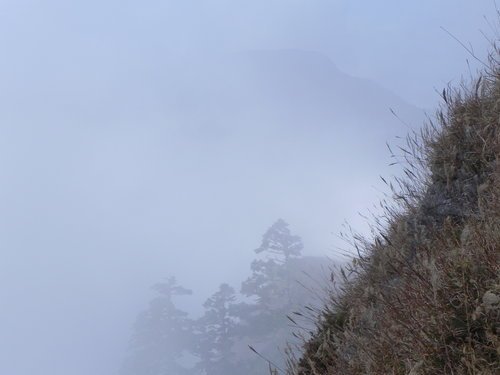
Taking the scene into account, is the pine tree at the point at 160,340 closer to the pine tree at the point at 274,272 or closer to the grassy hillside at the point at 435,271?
the pine tree at the point at 274,272

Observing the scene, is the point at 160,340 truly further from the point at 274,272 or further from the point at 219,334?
the point at 274,272

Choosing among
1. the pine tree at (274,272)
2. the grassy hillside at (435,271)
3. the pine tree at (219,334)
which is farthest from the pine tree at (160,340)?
the grassy hillside at (435,271)

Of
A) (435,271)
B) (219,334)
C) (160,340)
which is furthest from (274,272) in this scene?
(435,271)

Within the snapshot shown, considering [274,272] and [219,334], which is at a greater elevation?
[274,272]

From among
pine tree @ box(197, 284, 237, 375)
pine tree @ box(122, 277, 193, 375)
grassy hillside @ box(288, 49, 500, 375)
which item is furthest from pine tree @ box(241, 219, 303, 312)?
grassy hillside @ box(288, 49, 500, 375)

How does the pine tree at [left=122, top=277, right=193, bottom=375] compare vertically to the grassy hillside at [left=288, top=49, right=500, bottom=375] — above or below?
above

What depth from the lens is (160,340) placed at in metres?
98.6

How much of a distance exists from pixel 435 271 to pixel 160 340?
329 ft

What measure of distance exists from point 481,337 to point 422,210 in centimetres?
199

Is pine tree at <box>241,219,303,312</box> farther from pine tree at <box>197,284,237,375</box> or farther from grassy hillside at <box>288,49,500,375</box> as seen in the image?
grassy hillside at <box>288,49,500,375</box>

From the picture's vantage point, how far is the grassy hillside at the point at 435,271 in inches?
101

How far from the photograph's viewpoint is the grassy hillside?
2.57m

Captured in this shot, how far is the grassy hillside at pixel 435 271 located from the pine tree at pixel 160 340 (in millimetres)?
93409

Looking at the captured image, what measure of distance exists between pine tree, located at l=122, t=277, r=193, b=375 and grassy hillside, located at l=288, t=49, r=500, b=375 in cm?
9341
